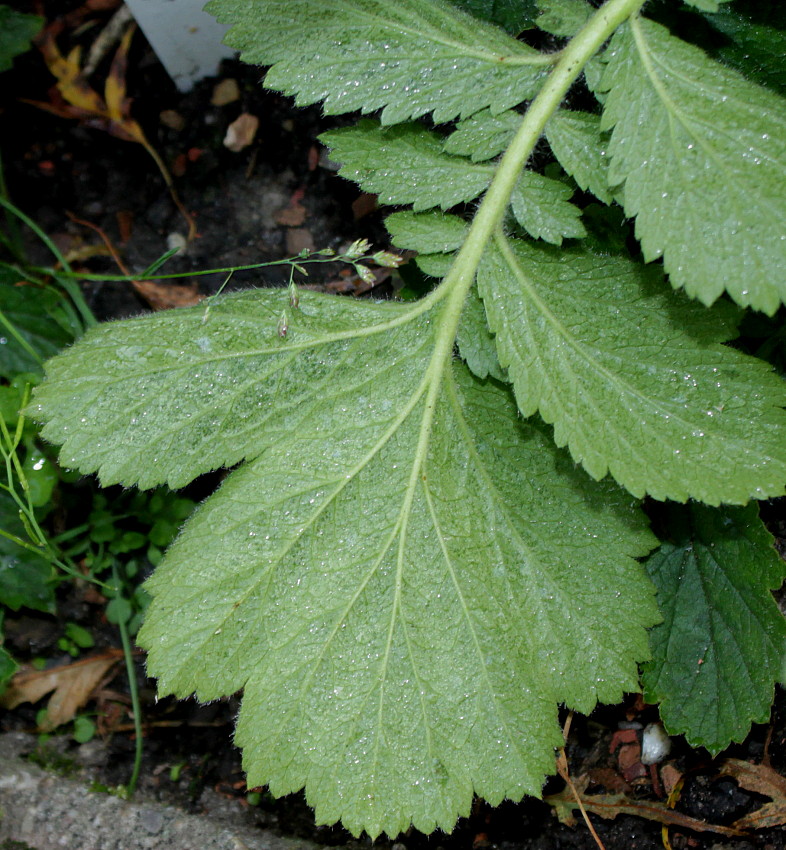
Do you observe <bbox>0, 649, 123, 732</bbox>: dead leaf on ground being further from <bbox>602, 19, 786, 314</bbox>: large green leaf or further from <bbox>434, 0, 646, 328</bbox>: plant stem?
<bbox>602, 19, 786, 314</bbox>: large green leaf

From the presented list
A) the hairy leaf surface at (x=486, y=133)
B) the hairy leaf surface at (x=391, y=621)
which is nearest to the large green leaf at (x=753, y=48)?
the hairy leaf surface at (x=486, y=133)

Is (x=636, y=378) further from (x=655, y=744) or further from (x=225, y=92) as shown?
(x=225, y=92)

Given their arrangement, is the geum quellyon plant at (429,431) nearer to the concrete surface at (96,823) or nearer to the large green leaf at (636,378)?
the large green leaf at (636,378)

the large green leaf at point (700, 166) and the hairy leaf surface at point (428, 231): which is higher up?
the large green leaf at point (700, 166)

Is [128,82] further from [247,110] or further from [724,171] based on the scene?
[724,171]

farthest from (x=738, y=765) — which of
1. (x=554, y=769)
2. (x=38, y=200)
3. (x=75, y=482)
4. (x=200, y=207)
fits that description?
(x=38, y=200)

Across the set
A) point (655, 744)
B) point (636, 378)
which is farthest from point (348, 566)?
point (655, 744)
